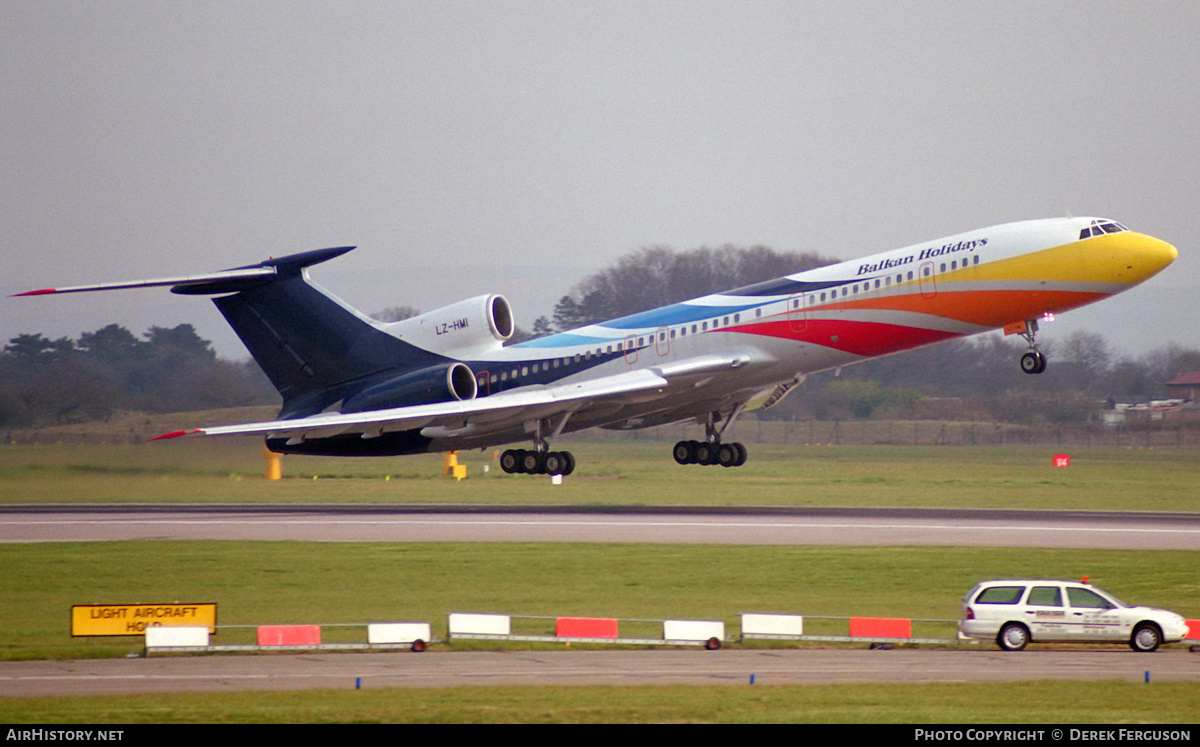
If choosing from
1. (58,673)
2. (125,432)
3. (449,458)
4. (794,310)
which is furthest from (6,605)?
(449,458)

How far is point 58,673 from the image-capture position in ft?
72.5

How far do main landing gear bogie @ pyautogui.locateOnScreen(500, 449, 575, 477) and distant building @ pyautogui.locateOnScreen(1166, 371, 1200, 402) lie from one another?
2555 inches

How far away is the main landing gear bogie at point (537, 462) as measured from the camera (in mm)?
39156

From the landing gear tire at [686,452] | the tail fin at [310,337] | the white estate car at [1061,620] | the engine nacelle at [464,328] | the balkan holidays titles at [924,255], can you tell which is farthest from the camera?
the tail fin at [310,337]

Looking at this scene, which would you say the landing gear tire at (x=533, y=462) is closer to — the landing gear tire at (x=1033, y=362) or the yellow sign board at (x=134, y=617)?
the yellow sign board at (x=134, y=617)

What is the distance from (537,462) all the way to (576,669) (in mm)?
17467

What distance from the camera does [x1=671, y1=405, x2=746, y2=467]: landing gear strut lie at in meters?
40.2

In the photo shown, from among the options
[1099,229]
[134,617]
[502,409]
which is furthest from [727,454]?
[134,617]

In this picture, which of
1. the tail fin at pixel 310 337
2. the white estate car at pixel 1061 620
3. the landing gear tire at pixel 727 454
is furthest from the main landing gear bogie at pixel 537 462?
the white estate car at pixel 1061 620

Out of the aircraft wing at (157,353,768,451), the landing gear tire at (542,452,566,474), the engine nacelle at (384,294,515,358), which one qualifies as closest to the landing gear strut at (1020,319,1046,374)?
the aircraft wing at (157,353,768,451)

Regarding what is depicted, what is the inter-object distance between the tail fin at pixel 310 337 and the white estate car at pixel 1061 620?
22339 millimetres

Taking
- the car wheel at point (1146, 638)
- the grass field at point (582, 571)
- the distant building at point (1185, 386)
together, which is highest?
the distant building at point (1185, 386)

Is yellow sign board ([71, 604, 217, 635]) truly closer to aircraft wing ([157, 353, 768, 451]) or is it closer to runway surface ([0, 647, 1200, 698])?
runway surface ([0, 647, 1200, 698])

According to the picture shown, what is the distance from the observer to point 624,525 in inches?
1705
